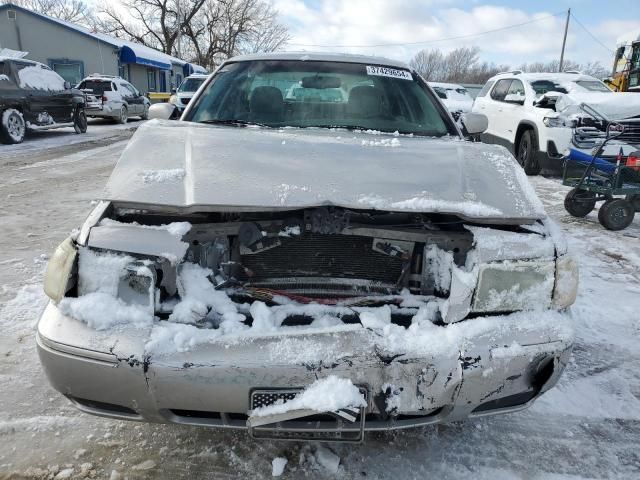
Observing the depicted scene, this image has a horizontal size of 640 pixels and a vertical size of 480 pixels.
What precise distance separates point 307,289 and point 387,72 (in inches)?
82.5

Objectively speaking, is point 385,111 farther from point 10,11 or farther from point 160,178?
point 10,11

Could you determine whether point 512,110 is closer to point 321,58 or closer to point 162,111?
point 321,58

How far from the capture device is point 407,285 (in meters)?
2.10

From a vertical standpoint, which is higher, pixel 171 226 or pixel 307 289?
pixel 171 226

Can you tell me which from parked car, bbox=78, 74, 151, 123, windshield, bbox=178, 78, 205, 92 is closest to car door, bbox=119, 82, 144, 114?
parked car, bbox=78, 74, 151, 123

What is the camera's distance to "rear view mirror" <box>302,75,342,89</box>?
3.32 metres

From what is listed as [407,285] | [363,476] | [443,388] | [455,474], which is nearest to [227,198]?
[407,285]

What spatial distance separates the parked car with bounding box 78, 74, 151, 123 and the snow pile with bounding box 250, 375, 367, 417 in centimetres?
1594

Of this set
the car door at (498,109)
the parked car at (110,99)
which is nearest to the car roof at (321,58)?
the car door at (498,109)

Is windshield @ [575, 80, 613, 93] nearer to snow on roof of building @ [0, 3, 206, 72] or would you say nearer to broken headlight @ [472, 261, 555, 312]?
broken headlight @ [472, 261, 555, 312]

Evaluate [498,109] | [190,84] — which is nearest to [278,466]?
[498,109]

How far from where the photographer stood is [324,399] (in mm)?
1560

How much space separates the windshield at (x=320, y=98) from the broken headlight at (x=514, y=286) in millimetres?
1461

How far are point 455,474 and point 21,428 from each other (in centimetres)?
187
